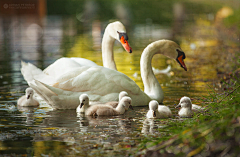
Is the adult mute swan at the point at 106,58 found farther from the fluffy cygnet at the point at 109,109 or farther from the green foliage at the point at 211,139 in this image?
the green foliage at the point at 211,139

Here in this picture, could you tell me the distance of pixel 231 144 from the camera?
4.82m

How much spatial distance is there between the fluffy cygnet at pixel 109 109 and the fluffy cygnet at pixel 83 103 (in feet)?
0.37

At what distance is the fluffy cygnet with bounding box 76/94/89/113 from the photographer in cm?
828

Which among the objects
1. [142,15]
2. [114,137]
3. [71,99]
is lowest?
[114,137]

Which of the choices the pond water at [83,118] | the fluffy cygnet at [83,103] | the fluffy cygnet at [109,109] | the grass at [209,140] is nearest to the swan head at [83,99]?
the fluffy cygnet at [83,103]

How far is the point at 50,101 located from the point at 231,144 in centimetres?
480

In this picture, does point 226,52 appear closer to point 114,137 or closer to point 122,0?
point 114,137

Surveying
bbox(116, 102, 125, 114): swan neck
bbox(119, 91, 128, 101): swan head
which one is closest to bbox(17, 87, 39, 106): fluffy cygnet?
bbox(119, 91, 128, 101): swan head

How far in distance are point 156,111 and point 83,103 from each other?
1446 millimetres

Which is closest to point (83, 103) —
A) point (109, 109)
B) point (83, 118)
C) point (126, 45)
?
point (83, 118)

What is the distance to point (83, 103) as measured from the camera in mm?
8352

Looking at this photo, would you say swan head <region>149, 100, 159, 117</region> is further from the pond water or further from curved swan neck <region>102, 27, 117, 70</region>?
curved swan neck <region>102, 27, 117, 70</region>

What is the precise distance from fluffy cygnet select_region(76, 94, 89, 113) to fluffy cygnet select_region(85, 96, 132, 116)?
114 millimetres

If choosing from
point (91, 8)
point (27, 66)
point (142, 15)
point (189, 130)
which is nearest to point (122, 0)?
point (91, 8)
